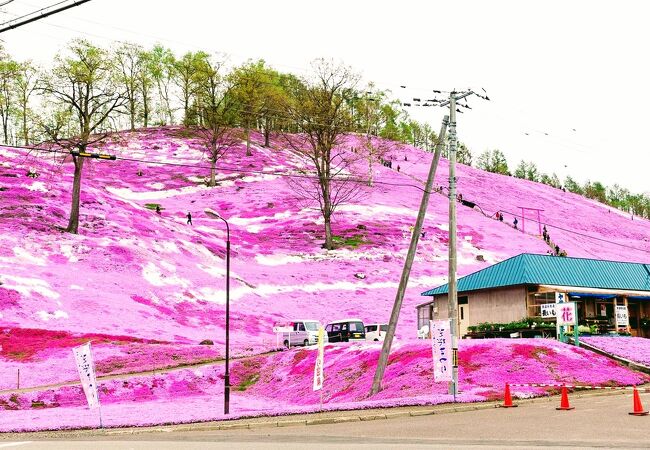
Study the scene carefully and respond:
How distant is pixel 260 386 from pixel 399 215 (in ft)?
180

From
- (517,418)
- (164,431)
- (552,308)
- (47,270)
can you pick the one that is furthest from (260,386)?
(47,270)

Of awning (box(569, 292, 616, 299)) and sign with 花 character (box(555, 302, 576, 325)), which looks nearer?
sign with 花 character (box(555, 302, 576, 325))

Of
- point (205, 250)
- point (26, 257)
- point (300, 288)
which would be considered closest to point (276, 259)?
point (205, 250)

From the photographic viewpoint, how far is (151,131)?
134500mm

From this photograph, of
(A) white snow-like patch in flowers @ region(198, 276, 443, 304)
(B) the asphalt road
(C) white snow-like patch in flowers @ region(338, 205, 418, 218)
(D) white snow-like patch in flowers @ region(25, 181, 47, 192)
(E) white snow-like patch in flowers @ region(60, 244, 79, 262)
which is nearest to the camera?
(B) the asphalt road

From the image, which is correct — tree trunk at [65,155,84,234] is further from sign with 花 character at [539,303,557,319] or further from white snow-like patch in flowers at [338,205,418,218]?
sign with 花 character at [539,303,557,319]

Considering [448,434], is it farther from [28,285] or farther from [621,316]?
[28,285]

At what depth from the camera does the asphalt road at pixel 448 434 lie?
1733 centimetres

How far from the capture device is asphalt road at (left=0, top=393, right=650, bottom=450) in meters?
17.3

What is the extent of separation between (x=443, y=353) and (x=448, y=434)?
26.1 feet

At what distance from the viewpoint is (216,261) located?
68938 millimetres

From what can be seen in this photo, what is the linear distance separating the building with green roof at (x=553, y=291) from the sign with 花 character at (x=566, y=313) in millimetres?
6602

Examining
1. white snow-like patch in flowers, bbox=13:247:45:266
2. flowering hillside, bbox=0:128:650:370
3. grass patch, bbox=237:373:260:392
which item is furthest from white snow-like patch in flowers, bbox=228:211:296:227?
grass patch, bbox=237:373:260:392

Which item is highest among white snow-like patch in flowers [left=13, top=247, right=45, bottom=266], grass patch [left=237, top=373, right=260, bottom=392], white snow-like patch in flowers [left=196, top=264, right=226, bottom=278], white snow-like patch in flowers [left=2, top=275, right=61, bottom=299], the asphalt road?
white snow-like patch in flowers [left=13, top=247, right=45, bottom=266]
